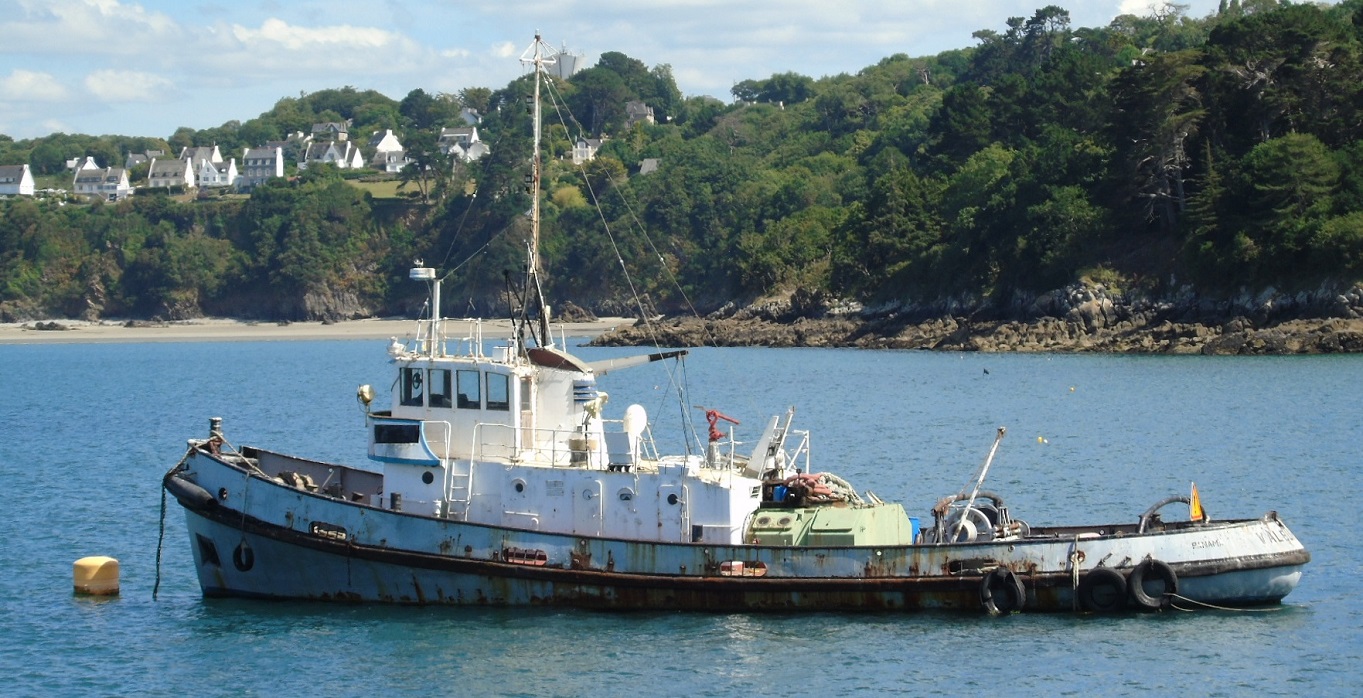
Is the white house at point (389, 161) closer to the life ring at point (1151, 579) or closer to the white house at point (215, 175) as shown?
the white house at point (215, 175)

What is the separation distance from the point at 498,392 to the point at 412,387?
137 centimetres

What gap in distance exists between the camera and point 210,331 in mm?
135250

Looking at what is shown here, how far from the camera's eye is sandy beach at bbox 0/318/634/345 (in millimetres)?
123625

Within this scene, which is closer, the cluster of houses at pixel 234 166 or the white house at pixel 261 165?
the cluster of houses at pixel 234 166

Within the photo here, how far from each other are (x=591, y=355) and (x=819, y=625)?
64.2 m

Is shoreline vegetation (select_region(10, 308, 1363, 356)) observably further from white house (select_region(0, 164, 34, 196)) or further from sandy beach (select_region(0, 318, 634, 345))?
white house (select_region(0, 164, 34, 196))

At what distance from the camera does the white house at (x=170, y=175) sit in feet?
615

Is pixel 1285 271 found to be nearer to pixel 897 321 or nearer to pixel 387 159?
pixel 897 321

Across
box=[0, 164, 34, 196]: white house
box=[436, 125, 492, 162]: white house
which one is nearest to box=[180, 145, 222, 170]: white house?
box=[0, 164, 34, 196]: white house

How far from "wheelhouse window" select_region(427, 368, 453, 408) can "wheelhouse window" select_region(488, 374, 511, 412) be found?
2.13 ft

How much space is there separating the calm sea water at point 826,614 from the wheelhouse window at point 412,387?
10.2 ft

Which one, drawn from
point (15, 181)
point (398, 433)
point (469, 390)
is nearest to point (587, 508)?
point (469, 390)

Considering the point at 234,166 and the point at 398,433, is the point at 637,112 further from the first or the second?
the point at 398,433

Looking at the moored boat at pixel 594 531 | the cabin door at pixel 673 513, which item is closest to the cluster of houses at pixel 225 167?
the moored boat at pixel 594 531
